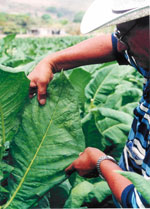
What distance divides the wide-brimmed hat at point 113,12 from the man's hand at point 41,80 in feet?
0.80

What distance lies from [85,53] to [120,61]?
19 centimetres

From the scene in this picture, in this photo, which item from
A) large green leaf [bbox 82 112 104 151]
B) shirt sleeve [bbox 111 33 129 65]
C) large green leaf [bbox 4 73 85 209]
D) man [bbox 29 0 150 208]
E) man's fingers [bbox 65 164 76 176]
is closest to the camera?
man [bbox 29 0 150 208]

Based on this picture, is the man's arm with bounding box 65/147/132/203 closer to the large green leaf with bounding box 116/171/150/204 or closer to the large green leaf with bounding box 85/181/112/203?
the large green leaf with bounding box 85/181/112/203

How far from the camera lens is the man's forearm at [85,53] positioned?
1.37m

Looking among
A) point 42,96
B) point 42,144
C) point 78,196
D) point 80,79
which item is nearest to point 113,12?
point 42,96

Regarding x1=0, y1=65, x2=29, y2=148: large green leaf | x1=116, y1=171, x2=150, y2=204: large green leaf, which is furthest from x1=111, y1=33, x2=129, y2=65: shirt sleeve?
x1=116, y1=171, x2=150, y2=204: large green leaf

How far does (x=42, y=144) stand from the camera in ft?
3.39

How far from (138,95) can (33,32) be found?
2361 inches

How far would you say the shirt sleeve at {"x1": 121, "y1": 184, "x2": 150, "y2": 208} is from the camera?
36.6 inches

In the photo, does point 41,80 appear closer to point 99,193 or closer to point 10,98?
point 10,98

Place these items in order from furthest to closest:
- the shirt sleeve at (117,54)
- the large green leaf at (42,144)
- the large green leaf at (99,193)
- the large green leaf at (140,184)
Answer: the shirt sleeve at (117,54)
the large green leaf at (99,193)
the large green leaf at (42,144)
the large green leaf at (140,184)

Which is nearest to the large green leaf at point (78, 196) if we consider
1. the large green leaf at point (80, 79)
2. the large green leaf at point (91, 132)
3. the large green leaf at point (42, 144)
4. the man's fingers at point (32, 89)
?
the large green leaf at point (42, 144)

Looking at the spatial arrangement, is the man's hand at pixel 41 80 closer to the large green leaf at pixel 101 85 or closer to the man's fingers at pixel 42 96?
the man's fingers at pixel 42 96

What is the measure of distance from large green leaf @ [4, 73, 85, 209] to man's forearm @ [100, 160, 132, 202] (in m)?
0.21
